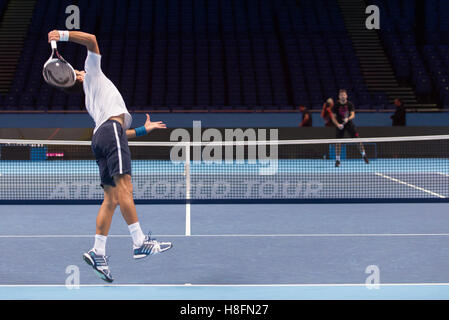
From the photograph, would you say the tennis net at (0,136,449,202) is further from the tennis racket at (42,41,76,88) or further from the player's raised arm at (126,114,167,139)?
the tennis racket at (42,41,76,88)

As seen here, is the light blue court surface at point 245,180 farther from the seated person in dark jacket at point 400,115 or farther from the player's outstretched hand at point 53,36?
the player's outstretched hand at point 53,36

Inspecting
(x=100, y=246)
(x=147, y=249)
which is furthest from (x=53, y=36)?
(x=147, y=249)

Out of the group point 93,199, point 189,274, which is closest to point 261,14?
point 93,199

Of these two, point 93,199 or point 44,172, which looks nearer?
point 93,199

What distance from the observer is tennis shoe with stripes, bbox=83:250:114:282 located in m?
4.37

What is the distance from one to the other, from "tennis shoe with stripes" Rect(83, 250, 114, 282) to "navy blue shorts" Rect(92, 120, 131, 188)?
49 centimetres

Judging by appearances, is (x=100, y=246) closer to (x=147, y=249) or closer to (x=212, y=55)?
(x=147, y=249)

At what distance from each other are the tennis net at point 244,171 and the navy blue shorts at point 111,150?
11.4 ft

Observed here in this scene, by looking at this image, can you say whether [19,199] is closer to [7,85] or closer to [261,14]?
[7,85]

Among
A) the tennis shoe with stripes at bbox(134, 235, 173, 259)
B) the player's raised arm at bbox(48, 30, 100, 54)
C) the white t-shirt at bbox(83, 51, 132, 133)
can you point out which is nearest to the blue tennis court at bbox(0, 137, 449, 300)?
the tennis shoe with stripes at bbox(134, 235, 173, 259)

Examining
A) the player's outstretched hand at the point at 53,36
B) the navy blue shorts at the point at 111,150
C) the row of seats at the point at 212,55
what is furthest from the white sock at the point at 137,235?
the row of seats at the point at 212,55

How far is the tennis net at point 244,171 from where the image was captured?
31.2 feet

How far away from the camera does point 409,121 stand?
59.8ft
